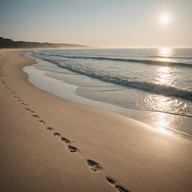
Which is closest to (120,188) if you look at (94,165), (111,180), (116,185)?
(116,185)

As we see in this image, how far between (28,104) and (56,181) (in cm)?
532

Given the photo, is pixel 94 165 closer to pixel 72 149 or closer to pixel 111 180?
pixel 111 180

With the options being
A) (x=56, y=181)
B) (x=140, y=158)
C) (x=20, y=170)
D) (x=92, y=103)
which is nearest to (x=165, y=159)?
(x=140, y=158)

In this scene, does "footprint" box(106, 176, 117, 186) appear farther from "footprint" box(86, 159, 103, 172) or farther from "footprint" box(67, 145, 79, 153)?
"footprint" box(67, 145, 79, 153)

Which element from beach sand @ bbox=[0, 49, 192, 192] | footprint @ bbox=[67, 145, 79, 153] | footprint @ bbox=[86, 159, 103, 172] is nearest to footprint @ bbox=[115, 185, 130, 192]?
beach sand @ bbox=[0, 49, 192, 192]

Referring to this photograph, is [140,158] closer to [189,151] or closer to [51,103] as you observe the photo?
[189,151]

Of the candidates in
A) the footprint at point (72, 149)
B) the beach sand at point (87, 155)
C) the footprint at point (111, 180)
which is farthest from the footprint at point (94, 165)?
the footprint at point (72, 149)

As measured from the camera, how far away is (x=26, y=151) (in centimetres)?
443

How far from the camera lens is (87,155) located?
4449 millimetres

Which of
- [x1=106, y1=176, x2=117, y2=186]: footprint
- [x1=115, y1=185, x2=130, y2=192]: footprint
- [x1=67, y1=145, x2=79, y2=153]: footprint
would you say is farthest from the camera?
[x1=67, y1=145, x2=79, y2=153]: footprint

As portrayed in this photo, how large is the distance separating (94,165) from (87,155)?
40 centimetres

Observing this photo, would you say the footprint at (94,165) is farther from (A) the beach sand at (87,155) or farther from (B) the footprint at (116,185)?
(B) the footprint at (116,185)

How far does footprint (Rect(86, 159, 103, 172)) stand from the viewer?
156 inches

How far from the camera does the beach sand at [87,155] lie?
3557 millimetres
